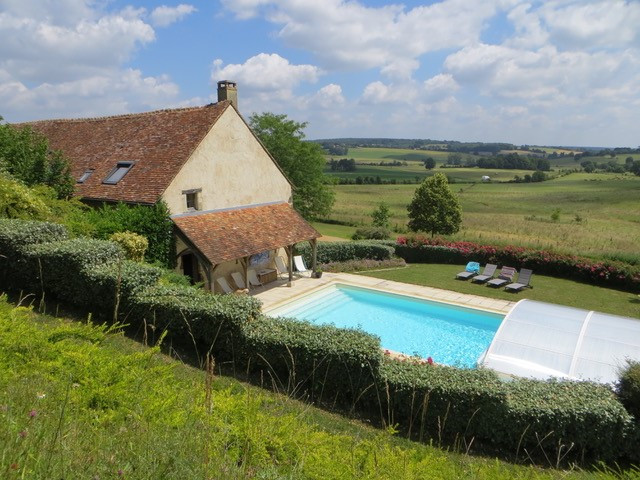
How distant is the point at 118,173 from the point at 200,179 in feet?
14.2

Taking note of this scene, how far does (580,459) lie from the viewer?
9609 millimetres

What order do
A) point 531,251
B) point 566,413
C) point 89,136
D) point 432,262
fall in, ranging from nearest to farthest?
point 566,413, point 89,136, point 531,251, point 432,262

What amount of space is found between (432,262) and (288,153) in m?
18.9

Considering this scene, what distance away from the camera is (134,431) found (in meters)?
4.03

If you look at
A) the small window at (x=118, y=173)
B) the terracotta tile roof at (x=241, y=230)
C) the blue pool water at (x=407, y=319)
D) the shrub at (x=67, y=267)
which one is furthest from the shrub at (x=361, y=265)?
the shrub at (x=67, y=267)

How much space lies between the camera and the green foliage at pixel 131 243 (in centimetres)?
1742

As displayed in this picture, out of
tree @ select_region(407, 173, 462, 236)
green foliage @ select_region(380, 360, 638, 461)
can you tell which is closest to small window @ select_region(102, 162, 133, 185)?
green foliage @ select_region(380, 360, 638, 461)

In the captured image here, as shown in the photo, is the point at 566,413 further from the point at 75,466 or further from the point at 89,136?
the point at 89,136

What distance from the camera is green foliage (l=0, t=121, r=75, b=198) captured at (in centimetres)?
A: 2036

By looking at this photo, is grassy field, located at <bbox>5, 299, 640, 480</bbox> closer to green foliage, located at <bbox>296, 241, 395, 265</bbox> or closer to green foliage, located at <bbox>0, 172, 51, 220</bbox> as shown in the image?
green foliage, located at <bbox>0, 172, 51, 220</bbox>

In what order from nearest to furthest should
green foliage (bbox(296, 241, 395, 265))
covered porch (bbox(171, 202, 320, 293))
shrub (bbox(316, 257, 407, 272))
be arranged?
covered porch (bbox(171, 202, 320, 293)), shrub (bbox(316, 257, 407, 272)), green foliage (bbox(296, 241, 395, 265))

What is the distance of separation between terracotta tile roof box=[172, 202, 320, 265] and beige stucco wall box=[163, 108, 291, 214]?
0.62 metres

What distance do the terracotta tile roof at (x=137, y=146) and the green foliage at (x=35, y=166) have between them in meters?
1.06

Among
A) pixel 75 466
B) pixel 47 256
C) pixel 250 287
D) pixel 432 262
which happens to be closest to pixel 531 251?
pixel 432 262
